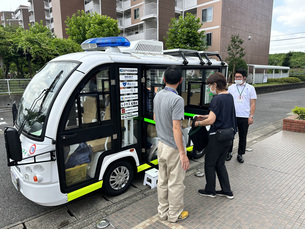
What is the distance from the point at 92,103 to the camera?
126 inches

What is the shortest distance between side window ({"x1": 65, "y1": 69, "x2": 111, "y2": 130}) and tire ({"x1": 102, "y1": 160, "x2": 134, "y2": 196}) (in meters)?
0.85

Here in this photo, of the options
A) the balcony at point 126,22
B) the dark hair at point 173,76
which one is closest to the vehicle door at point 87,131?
the dark hair at point 173,76

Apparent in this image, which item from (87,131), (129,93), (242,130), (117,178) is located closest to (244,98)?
(242,130)

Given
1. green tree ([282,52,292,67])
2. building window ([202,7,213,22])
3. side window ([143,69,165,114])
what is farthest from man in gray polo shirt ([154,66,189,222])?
green tree ([282,52,292,67])

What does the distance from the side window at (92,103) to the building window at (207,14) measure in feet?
80.6

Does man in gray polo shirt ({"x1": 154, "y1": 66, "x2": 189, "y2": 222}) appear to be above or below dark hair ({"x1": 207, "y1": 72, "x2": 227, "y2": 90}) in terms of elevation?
below

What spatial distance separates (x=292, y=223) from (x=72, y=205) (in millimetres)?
3210

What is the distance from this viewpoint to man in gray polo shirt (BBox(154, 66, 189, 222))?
252 cm

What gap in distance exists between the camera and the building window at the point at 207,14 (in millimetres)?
24156

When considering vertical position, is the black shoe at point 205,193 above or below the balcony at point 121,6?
below

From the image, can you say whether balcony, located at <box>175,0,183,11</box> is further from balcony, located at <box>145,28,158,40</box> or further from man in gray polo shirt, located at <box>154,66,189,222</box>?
man in gray polo shirt, located at <box>154,66,189,222</box>

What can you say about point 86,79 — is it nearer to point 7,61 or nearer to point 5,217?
point 5,217

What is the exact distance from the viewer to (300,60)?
48656 millimetres

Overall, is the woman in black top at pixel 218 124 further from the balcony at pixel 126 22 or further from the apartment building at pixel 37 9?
the apartment building at pixel 37 9
